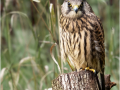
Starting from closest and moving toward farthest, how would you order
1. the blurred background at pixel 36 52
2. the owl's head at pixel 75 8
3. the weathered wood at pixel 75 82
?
the weathered wood at pixel 75 82
the owl's head at pixel 75 8
the blurred background at pixel 36 52

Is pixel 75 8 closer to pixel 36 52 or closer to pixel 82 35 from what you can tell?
pixel 82 35

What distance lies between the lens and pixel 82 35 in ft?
6.92

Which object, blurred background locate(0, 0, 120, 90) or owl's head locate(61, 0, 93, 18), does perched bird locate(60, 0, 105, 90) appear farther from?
blurred background locate(0, 0, 120, 90)

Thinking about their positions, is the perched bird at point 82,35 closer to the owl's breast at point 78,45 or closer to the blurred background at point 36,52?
the owl's breast at point 78,45

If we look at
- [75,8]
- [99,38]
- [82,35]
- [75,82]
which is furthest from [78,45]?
[75,82]

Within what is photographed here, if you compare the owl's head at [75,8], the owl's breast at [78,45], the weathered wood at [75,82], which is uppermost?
the owl's head at [75,8]

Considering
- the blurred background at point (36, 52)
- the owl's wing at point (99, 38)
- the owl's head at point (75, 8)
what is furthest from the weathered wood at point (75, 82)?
the owl's head at point (75, 8)

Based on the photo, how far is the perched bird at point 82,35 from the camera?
2.12 metres

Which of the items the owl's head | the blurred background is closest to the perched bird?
the owl's head

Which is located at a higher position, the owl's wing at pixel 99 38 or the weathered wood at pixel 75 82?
the owl's wing at pixel 99 38

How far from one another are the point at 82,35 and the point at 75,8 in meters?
0.27

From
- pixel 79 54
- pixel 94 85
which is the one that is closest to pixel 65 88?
pixel 94 85

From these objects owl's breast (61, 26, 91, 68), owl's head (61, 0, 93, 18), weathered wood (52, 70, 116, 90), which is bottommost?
weathered wood (52, 70, 116, 90)

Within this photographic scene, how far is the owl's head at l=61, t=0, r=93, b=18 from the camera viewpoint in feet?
6.84
